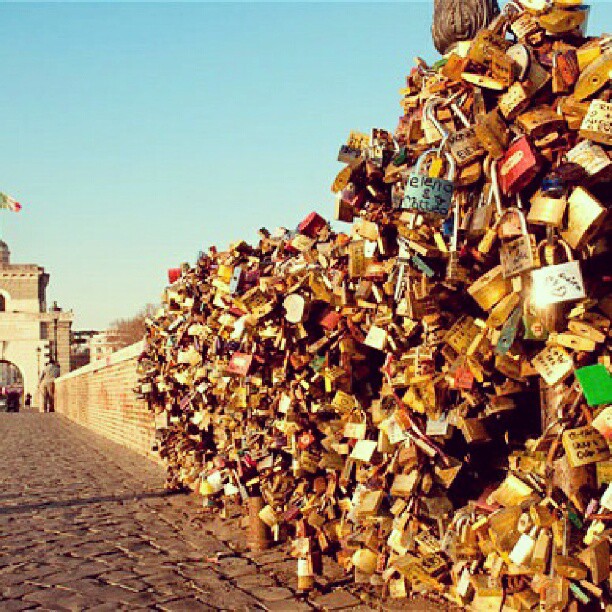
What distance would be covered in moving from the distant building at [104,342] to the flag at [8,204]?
25762 millimetres

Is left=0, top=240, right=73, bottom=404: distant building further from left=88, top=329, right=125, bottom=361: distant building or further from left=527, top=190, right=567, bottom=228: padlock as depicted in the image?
left=527, top=190, right=567, bottom=228: padlock

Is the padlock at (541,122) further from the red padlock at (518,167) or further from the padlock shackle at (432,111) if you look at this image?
the padlock shackle at (432,111)

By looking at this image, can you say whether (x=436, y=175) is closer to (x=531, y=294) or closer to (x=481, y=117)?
(x=481, y=117)

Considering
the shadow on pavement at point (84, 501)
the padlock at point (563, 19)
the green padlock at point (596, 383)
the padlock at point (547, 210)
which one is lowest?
the shadow on pavement at point (84, 501)

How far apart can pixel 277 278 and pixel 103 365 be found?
15.2 metres

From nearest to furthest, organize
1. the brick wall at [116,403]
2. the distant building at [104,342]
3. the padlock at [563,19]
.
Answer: the padlock at [563,19], the brick wall at [116,403], the distant building at [104,342]

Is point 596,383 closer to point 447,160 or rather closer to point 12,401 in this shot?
point 447,160

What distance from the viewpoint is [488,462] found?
3723 millimetres

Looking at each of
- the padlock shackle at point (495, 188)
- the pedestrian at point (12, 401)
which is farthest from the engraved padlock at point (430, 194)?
the pedestrian at point (12, 401)

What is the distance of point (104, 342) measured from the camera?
98688 mm

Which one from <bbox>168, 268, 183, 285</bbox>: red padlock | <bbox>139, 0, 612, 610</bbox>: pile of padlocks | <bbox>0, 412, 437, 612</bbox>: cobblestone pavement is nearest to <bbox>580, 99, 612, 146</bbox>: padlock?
<bbox>139, 0, 612, 610</bbox>: pile of padlocks

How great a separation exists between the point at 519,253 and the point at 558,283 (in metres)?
0.22

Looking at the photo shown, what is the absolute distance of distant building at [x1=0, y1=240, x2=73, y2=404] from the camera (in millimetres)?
62406

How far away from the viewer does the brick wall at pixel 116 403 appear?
1250 cm
